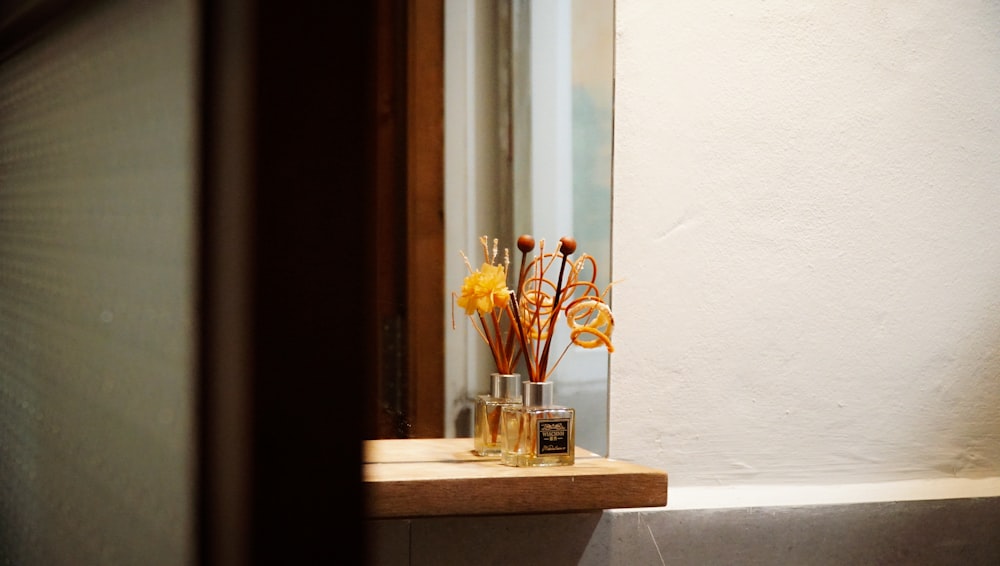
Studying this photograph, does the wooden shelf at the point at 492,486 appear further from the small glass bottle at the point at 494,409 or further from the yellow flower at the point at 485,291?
the yellow flower at the point at 485,291

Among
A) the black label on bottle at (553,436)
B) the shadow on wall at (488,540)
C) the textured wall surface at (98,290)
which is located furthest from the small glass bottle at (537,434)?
the textured wall surface at (98,290)

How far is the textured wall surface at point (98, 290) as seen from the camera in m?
0.25

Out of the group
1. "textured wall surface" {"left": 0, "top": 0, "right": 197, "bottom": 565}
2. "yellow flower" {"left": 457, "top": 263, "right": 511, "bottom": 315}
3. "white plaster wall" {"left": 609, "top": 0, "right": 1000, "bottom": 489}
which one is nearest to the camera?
"textured wall surface" {"left": 0, "top": 0, "right": 197, "bottom": 565}

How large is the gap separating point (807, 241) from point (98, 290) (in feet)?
2.96

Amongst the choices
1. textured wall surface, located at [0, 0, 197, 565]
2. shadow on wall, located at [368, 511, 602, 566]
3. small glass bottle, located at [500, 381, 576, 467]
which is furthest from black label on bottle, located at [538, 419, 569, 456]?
textured wall surface, located at [0, 0, 197, 565]

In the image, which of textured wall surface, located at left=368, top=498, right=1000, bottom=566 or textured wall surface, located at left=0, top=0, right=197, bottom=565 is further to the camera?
textured wall surface, located at left=368, top=498, right=1000, bottom=566

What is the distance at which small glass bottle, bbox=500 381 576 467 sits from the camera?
2.69ft

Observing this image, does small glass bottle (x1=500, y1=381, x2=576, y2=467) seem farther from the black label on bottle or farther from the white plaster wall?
the white plaster wall

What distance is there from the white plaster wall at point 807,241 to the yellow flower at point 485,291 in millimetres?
175

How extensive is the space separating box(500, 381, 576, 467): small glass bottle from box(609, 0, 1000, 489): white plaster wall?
148 millimetres

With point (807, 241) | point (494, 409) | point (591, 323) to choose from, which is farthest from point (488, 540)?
point (807, 241)

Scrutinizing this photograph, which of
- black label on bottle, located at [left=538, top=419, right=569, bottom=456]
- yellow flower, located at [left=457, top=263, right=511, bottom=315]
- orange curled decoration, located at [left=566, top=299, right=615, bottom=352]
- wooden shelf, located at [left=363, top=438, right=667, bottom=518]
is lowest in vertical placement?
wooden shelf, located at [left=363, top=438, right=667, bottom=518]

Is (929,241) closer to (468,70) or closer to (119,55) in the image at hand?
(468,70)

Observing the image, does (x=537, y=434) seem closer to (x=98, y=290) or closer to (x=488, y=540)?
(x=488, y=540)
